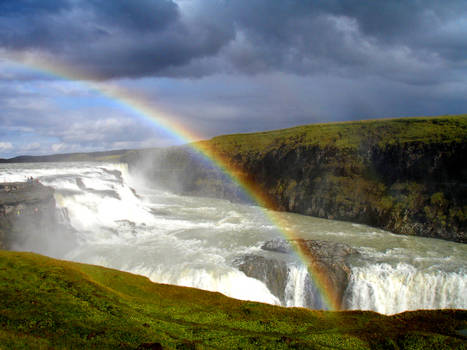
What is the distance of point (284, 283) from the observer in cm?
2947

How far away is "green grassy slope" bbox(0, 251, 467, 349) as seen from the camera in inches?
480

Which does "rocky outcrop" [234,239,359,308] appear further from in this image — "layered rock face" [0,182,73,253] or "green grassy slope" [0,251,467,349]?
"layered rock face" [0,182,73,253]

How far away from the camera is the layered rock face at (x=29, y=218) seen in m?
32.1

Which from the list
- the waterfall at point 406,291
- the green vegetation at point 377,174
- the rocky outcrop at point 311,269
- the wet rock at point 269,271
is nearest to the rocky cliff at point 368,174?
the green vegetation at point 377,174

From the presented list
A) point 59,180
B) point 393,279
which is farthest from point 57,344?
point 59,180

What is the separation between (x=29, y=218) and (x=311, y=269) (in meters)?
28.5

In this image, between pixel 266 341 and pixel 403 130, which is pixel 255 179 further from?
pixel 266 341

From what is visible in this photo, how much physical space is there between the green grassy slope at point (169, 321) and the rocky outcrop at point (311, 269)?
1045 centimetres

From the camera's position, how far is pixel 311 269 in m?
29.9

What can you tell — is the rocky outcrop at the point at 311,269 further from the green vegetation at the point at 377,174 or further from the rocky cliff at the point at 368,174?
the rocky cliff at the point at 368,174

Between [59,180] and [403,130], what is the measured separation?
2324 inches

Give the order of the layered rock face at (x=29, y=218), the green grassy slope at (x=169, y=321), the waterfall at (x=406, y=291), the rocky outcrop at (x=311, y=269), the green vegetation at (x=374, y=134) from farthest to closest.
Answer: the green vegetation at (x=374, y=134), the layered rock face at (x=29, y=218), the rocky outcrop at (x=311, y=269), the waterfall at (x=406, y=291), the green grassy slope at (x=169, y=321)

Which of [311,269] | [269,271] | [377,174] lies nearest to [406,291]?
[311,269]

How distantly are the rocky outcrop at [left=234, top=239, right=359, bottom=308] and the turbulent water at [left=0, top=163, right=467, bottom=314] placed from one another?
0.42m
